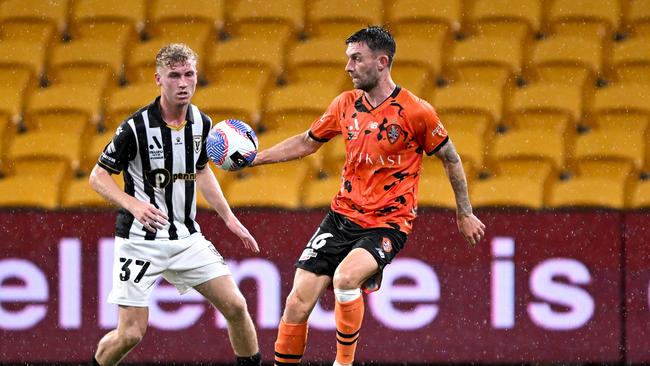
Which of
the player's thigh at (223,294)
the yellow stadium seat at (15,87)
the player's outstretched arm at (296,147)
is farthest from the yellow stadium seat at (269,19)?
the player's thigh at (223,294)

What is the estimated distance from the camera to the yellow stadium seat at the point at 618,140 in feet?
29.1

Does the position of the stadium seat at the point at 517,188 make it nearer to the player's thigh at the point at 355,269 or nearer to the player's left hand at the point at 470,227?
the player's left hand at the point at 470,227

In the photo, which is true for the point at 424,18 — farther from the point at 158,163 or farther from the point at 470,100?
the point at 158,163

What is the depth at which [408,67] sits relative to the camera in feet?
31.1

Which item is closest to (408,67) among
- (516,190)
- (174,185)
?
(516,190)

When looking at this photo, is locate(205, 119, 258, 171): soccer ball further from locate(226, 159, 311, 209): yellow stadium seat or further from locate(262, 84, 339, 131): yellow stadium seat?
locate(262, 84, 339, 131): yellow stadium seat

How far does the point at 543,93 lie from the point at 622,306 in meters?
2.10

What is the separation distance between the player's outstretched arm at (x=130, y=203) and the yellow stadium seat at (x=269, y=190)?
2.11 m

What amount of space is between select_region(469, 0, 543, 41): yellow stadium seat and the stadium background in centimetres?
2

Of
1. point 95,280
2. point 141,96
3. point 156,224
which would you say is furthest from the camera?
point 141,96

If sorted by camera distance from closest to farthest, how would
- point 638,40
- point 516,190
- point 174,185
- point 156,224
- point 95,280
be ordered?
point 156,224 → point 174,185 → point 95,280 → point 516,190 → point 638,40

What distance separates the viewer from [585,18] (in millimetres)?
10102

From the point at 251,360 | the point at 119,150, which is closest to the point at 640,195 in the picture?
the point at 251,360

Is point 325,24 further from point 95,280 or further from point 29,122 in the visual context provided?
point 95,280
